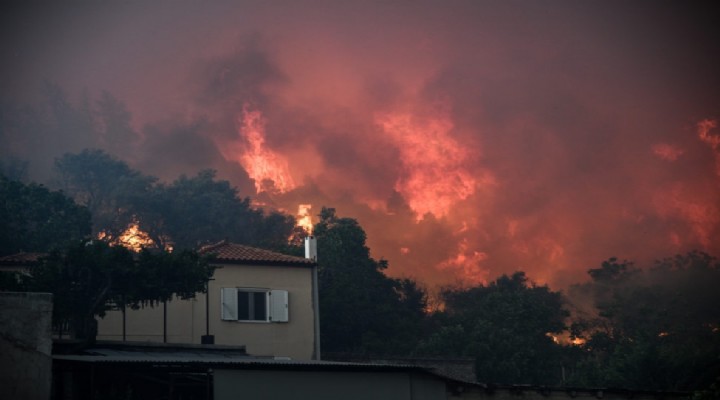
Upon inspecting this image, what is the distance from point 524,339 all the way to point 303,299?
17.8 meters

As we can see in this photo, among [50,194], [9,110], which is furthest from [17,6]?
[50,194]

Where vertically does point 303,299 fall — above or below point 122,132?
below

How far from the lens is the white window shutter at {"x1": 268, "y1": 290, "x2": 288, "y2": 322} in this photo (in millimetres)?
46625

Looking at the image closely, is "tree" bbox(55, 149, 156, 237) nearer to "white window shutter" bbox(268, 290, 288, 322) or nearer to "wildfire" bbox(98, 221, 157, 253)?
"wildfire" bbox(98, 221, 157, 253)

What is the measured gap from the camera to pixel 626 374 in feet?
161

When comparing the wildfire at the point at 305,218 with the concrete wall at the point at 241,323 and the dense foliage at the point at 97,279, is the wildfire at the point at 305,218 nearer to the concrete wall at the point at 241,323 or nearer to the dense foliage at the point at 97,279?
the concrete wall at the point at 241,323

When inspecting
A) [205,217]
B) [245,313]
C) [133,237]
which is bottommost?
[245,313]

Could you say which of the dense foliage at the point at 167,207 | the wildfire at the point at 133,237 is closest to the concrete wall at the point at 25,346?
the dense foliage at the point at 167,207

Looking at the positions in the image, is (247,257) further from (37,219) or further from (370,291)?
(37,219)

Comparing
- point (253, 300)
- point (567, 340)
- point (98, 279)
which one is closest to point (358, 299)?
point (567, 340)

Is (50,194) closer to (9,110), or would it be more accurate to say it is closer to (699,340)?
(699,340)

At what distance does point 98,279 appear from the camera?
36.8 meters

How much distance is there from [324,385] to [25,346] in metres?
8.88

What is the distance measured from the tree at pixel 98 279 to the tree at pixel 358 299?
24.5 meters
